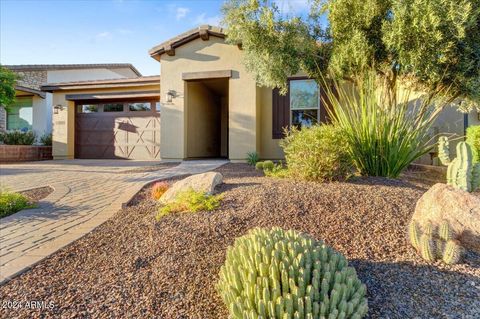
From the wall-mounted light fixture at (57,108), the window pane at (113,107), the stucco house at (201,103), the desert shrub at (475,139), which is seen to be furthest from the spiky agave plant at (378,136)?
the wall-mounted light fixture at (57,108)

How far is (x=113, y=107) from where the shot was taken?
529 inches

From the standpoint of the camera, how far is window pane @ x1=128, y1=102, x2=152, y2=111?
12.9m

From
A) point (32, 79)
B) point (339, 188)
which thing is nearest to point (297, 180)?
point (339, 188)

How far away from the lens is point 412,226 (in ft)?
8.27

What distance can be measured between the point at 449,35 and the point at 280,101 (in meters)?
5.28

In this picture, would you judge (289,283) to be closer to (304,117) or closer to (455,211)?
(455,211)

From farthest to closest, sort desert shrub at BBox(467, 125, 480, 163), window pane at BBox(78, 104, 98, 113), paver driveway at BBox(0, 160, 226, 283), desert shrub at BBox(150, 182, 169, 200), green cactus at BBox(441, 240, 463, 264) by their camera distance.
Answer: window pane at BBox(78, 104, 98, 113) → desert shrub at BBox(467, 125, 480, 163) → desert shrub at BBox(150, 182, 169, 200) → paver driveway at BBox(0, 160, 226, 283) → green cactus at BBox(441, 240, 463, 264)

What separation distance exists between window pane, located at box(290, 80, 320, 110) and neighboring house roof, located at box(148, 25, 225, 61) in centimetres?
289

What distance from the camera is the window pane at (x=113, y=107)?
13334 millimetres

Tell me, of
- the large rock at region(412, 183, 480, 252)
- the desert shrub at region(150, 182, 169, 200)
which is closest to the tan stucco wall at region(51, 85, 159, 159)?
the desert shrub at region(150, 182, 169, 200)

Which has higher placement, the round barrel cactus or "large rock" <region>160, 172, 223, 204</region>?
"large rock" <region>160, 172, 223, 204</region>

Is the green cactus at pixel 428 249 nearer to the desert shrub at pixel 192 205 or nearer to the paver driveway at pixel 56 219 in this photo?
the desert shrub at pixel 192 205

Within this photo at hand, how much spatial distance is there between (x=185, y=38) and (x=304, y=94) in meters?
4.36

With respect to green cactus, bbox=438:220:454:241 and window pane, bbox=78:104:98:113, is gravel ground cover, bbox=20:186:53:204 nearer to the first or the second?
green cactus, bbox=438:220:454:241
